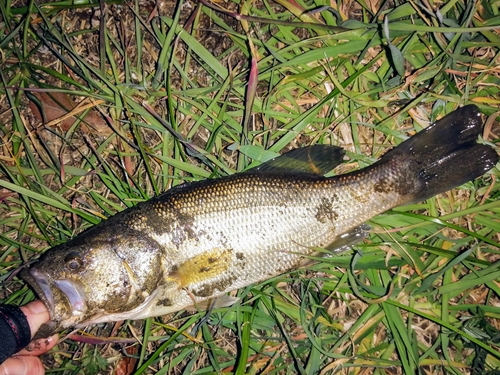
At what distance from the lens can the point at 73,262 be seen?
9.00 ft

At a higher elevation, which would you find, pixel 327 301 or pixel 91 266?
pixel 91 266

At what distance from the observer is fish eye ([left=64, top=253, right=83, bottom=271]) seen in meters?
2.74

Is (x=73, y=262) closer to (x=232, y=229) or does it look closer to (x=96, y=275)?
(x=96, y=275)

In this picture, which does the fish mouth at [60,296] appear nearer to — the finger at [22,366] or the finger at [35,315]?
the finger at [35,315]

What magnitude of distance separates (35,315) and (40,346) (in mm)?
547

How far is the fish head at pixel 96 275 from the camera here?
2711 mm

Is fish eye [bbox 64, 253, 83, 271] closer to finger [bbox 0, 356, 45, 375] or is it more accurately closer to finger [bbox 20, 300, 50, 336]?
finger [bbox 20, 300, 50, 336]

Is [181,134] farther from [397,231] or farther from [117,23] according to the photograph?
[397,231]

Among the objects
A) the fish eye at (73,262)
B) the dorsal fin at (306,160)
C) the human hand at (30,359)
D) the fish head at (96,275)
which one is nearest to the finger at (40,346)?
the human hand at (30,359)

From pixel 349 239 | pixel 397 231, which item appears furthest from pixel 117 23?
pixel 397 231

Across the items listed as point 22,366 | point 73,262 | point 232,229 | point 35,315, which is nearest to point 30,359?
point 22,366

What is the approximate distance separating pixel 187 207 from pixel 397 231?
1.59m

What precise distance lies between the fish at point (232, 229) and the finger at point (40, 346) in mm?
649

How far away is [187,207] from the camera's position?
2793 mm
